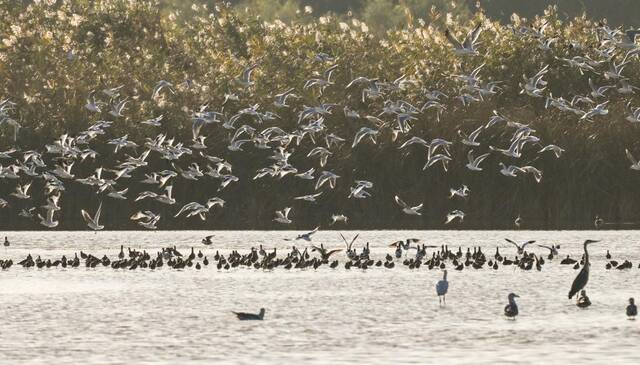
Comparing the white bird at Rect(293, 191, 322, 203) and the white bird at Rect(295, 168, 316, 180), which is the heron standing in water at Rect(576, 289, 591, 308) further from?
the white bird at Rect(295, 168, 316, 180)

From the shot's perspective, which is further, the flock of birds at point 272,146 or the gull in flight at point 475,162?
the flock of birds at point 272,146

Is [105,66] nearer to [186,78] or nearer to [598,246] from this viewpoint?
[186,78]

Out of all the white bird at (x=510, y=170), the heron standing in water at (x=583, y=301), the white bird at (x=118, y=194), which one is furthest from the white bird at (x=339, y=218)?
the heron standing in water at (x=583, y=301)

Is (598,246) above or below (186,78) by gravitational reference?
below

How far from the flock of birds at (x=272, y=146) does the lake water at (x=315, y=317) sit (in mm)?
6112

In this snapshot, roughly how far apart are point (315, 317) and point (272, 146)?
85.3ft

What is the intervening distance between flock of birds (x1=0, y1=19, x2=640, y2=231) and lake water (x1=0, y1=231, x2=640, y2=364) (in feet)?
20.1

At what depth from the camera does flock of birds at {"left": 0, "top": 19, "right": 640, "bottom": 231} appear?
4906 cm

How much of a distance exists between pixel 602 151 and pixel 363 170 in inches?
302

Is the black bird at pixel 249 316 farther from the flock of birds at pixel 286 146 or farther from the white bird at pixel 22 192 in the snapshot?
the white bird at pixel 22 192

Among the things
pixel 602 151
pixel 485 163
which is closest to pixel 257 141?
pixel 485 163

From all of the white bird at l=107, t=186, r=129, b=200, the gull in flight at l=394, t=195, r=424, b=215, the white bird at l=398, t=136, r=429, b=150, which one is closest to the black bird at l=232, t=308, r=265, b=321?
the gull in flight at l=394, t=195, r=424, b=215

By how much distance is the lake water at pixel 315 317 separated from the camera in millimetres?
23812

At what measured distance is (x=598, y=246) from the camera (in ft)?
148
